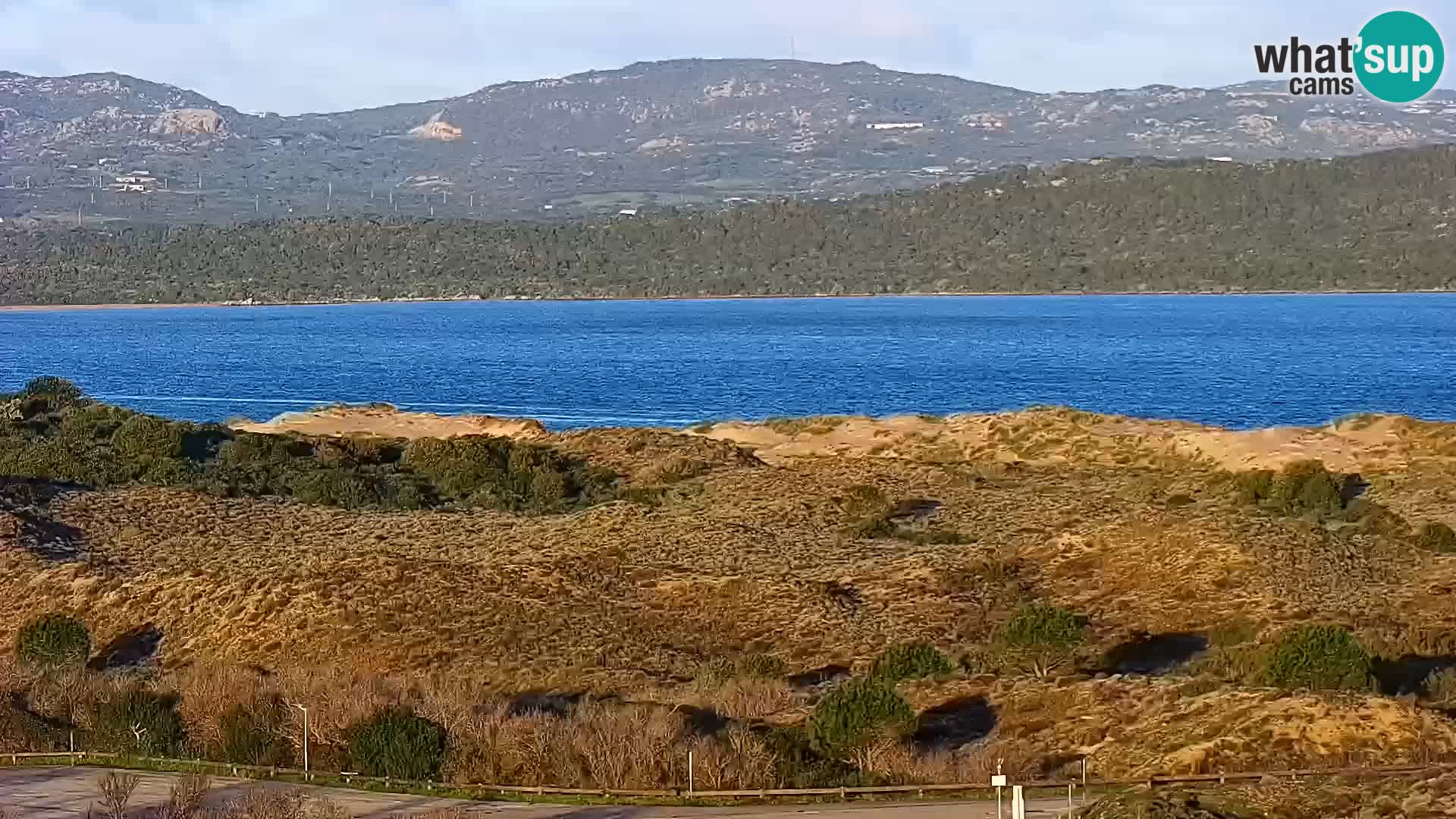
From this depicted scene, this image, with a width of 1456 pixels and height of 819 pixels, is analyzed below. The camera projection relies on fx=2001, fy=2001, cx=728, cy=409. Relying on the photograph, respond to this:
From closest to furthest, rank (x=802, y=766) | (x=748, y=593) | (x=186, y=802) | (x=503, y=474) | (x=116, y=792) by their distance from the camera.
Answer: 1. (x=186, y=802)
2. (x=116, y=792)
3. (x=802, y=766)
4. (x=748, y=593)
5. (x=503, y=474)

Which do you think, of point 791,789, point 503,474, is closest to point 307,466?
point 503,474

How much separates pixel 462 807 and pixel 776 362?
3644 inches

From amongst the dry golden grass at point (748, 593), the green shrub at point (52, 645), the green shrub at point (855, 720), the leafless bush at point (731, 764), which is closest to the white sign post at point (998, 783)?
the dry golden grass at point (748, 593)

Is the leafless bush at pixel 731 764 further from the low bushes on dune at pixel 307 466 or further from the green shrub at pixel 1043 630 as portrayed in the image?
the low bushes on dune at pixel 307 466

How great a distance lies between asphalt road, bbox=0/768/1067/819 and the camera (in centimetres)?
1589

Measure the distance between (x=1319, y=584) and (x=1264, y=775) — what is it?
46.4 feet

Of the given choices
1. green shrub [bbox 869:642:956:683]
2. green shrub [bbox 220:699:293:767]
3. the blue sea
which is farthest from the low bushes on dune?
the blue sea

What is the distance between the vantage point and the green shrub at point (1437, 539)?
32.2 m

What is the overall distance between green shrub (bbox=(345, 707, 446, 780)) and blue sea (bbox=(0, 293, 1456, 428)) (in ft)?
168

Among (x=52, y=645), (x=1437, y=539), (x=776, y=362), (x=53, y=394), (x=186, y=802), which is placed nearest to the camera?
(x=186, y=802)

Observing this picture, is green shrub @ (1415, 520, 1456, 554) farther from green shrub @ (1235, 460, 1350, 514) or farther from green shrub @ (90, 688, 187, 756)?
green shrub @ (90, 688, 187, 756)

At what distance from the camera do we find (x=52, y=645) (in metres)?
25.2

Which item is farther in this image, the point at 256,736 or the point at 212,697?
the point at 212,697

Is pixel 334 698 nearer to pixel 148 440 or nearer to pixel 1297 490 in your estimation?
pixel 1297 490
